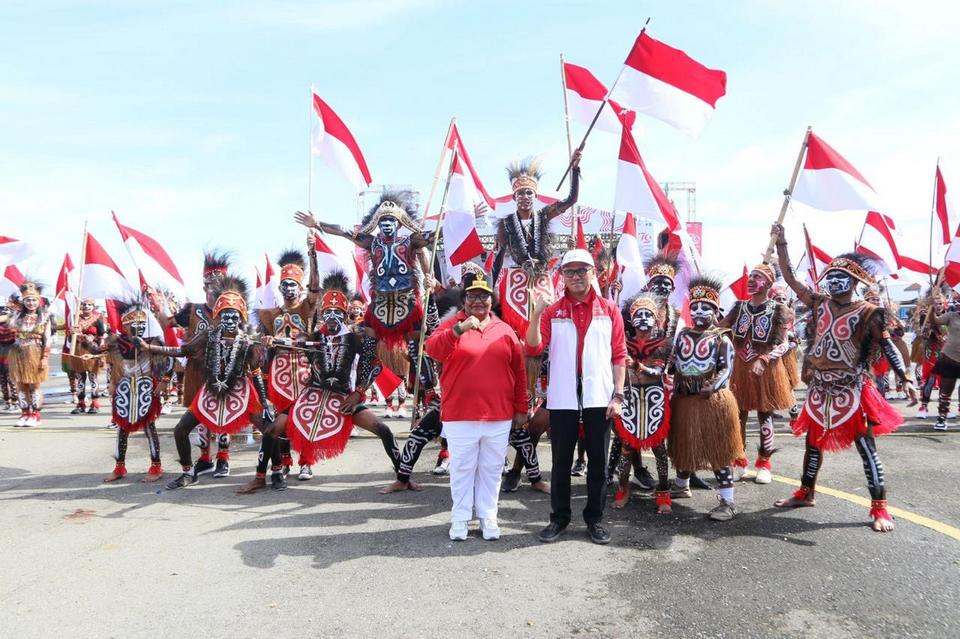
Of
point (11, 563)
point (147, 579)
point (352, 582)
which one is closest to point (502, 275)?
point (352, 582)

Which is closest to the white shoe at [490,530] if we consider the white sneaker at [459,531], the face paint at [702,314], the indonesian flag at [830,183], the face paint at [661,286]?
the white sneaker at [459,531]

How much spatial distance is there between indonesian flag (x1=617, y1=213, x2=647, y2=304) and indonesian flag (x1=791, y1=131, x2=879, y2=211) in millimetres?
1571

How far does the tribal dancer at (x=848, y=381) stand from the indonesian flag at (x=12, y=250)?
11207 mm

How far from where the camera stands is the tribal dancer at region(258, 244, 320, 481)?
681 cm

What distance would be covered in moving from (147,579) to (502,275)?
4270 mm

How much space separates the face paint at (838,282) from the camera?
5137mm

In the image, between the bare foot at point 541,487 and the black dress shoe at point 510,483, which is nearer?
the bare foot at point 541,487

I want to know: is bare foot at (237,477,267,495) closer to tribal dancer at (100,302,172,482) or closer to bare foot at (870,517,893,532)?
tribal dancer at (100,302,172,482)

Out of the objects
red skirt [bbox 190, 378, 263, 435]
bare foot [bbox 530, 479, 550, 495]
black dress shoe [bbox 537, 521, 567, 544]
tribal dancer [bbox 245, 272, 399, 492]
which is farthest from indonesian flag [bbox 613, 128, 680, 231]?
red skirt [bbox 190, 378, 263, 435]

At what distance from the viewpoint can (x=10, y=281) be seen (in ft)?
37.6

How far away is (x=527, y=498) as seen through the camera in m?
5.87

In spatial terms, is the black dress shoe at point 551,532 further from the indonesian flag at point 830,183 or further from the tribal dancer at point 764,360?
the indonesian flag at point 830,183

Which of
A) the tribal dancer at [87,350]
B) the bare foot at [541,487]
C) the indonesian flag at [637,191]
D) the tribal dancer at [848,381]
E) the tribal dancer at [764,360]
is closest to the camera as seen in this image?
the tribal dancer at [848,381]

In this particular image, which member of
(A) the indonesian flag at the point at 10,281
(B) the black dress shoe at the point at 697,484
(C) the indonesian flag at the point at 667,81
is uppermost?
(C) the indonesian flag at the point at 667,81
